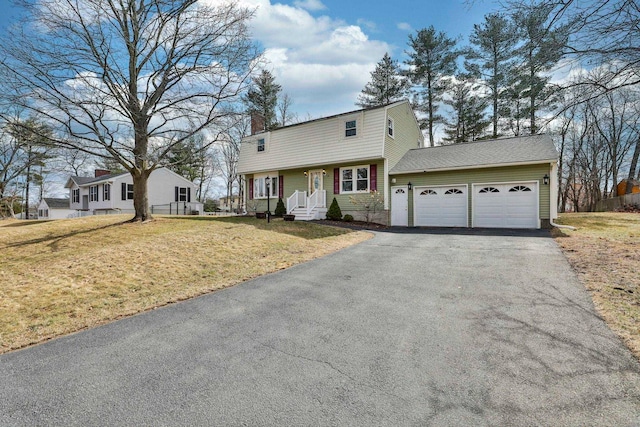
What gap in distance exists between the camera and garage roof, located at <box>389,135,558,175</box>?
Result: 13.2 metres

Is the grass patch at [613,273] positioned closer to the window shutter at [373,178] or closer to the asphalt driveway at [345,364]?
the asphalt driveway at [345,364]

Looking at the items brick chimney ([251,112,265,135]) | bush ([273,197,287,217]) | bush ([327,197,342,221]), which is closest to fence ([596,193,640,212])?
bush ([327,197,342,221])

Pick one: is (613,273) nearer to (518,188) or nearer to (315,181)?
(518,188)

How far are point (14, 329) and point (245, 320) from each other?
3152 millimetres

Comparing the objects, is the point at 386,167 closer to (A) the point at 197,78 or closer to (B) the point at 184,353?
(A) the point at 197,78

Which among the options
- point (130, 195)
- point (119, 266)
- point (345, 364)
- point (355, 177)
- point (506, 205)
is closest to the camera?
point (345, 364)

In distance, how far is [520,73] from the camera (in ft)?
22.9

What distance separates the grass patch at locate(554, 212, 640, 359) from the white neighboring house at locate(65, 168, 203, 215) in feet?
92.7

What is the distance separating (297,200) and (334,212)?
8.16ft

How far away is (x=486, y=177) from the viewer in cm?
1387

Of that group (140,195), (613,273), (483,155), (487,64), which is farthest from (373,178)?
(487,64)

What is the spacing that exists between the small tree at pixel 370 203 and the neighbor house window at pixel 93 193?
26.8 meters

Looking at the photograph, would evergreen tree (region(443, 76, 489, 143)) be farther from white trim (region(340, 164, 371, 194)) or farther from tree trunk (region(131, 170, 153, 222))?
tree trunk (region(131, 170, 153, 222))

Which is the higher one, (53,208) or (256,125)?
(256,125)
